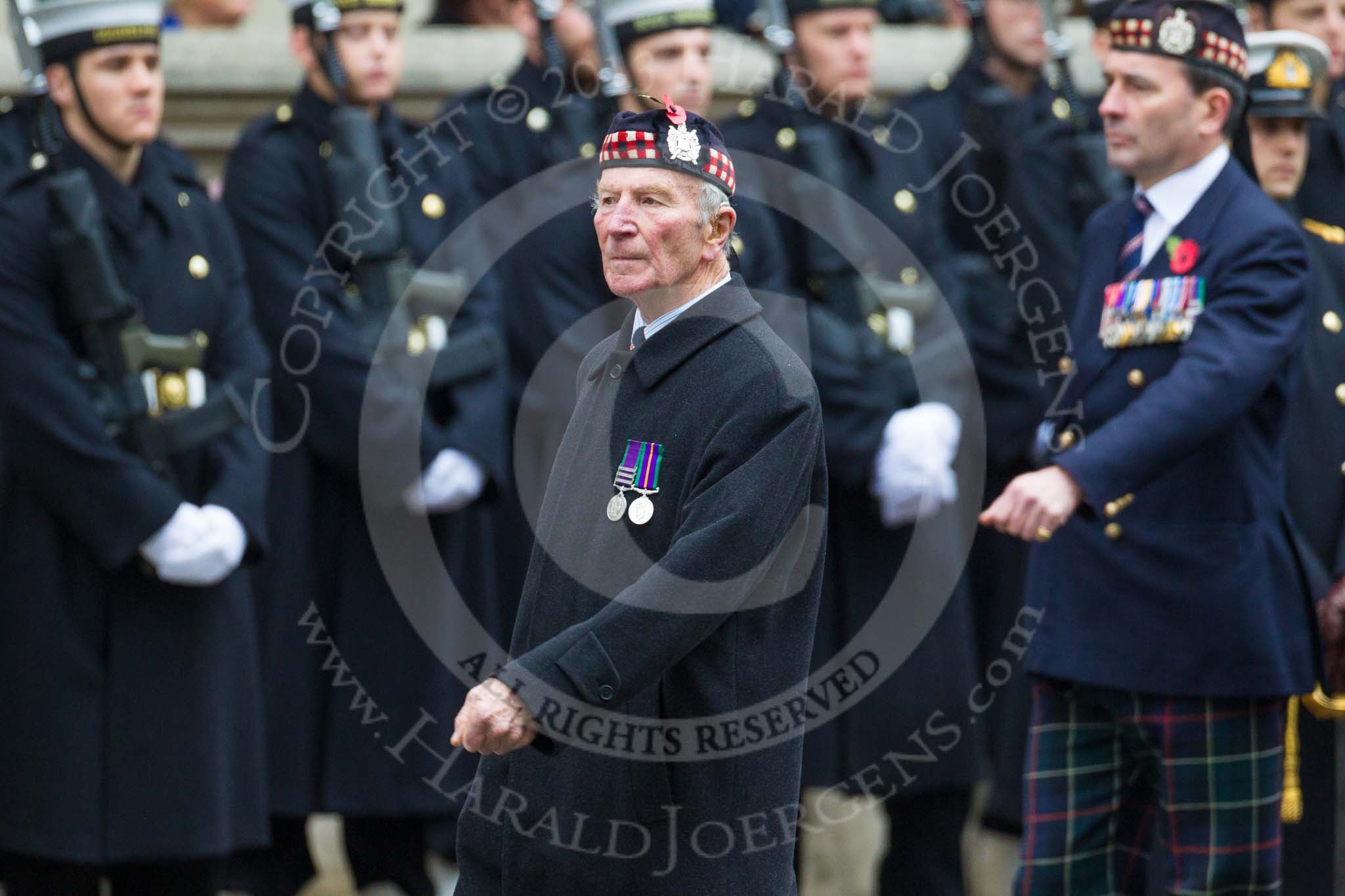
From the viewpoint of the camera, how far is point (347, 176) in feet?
18.5

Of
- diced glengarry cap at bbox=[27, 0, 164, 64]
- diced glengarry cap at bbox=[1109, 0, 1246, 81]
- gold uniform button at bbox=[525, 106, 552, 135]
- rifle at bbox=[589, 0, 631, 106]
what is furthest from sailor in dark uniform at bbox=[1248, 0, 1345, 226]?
diced glengarry cap at bbox=[27, 0, 164, 64]

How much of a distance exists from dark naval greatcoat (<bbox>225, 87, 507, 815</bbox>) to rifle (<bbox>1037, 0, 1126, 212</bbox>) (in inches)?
72.3

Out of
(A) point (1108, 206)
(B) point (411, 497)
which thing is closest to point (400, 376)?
(B) point (411, 497)

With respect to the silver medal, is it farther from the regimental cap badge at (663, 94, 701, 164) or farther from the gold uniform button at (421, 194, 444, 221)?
the gold uniform button at (421, 194, 444, 221)

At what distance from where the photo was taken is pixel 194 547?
4.89 metres

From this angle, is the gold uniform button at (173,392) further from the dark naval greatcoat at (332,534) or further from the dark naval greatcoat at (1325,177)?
the dark naval greatcoat at (1325,177)

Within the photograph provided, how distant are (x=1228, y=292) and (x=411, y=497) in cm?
221

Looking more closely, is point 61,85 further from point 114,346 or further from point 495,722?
point 495,722

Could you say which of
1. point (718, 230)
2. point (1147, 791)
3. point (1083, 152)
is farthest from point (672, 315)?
point (1083, 152)

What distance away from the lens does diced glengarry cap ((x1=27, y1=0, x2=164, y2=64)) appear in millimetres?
5121

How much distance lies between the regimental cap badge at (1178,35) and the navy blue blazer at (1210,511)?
10.4 inches

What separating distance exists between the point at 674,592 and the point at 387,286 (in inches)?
104

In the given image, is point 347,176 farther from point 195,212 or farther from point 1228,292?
point 1228,292

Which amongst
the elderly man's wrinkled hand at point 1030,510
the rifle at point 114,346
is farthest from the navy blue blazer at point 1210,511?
the rifle at point 114,346
